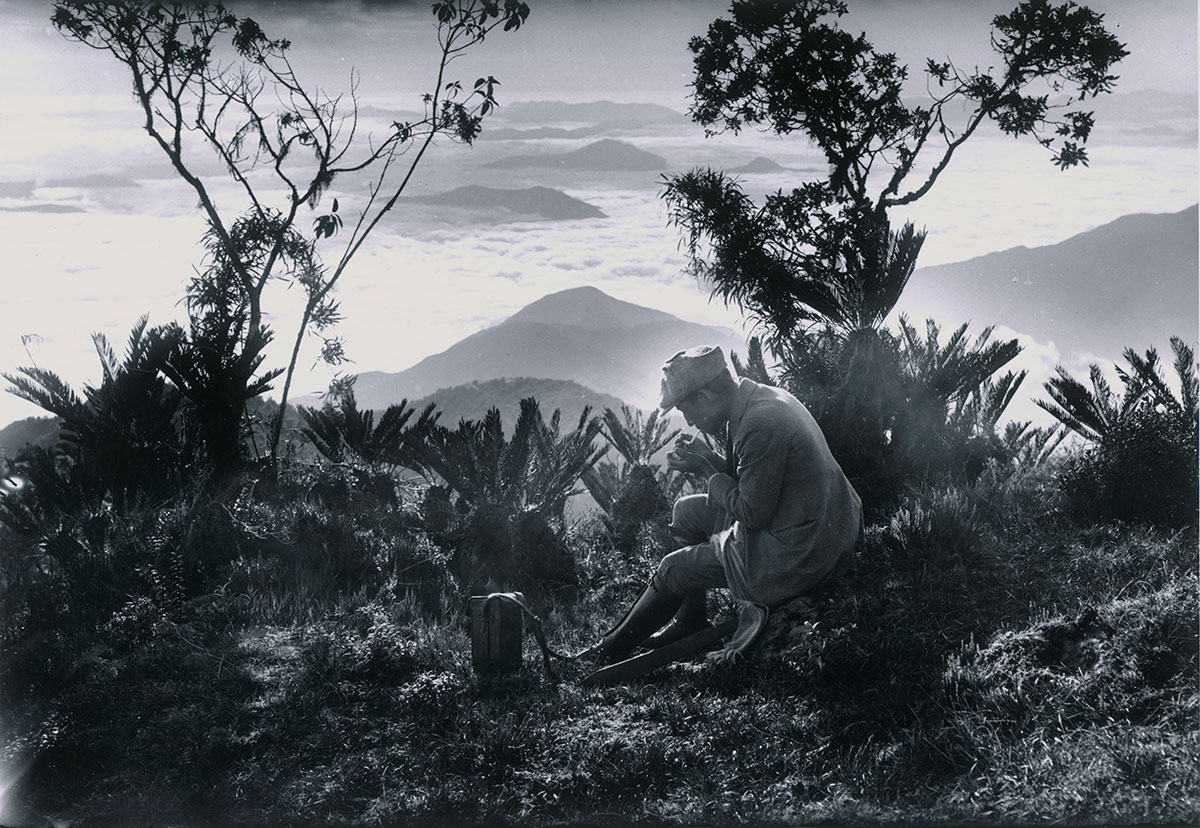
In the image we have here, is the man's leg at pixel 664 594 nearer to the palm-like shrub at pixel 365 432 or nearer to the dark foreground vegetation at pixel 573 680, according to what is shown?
the dark foreground vegetation at pixel 573 680

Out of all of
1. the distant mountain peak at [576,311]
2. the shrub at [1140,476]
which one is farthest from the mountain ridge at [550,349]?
the shrub at [1140,476]

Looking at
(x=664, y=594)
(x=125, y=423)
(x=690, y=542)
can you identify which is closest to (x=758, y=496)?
(x=664, y=594)

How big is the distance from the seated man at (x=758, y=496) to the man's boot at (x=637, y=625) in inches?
2.0

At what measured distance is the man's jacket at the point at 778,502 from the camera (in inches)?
172

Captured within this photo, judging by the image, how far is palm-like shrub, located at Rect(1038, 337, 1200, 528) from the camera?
5.48 metres

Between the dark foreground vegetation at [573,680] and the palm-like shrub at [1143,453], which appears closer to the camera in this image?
the dark foreground vegetation at [573,680]

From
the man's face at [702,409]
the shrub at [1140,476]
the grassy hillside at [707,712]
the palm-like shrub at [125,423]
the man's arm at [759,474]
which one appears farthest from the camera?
the palm-like shrub at [125,423]

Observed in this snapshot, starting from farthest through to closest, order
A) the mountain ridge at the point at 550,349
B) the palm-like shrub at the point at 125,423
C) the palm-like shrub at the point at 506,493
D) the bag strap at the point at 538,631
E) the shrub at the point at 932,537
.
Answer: the mountain ridge at the point at 550,349 < the palm-like shrub at the point at 125,423 < the palm-like shrub at the point at 506,493 < the shrub at the point at 932,537 < the bag strap at the point at 538,631

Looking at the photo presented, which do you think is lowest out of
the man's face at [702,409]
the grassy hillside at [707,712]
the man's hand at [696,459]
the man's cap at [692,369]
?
the grassy hillside at [707,712]

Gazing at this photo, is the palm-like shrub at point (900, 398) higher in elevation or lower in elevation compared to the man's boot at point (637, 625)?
higher

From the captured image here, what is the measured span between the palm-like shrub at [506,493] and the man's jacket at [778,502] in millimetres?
1990

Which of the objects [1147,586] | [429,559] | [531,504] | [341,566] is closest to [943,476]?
[1147,586]

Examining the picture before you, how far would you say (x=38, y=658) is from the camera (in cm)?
502

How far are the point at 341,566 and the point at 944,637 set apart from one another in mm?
3442
